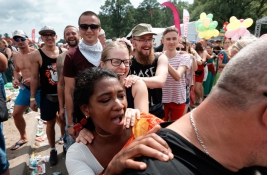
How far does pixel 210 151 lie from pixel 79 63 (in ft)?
6.44

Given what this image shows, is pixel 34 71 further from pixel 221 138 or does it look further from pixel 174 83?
pixel 221 138

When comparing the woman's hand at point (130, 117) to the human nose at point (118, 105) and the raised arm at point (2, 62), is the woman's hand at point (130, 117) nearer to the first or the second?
the human nose at point (118, 105)

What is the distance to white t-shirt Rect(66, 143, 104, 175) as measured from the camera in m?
1.26

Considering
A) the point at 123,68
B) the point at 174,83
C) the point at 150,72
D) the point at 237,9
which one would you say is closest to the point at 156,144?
the point at 123,68

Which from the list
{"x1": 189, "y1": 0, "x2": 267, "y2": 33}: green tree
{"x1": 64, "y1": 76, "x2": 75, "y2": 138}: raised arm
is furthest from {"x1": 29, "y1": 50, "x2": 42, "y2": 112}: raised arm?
{"x1": 189, "y1": 0, "x2": 267, "y2": 33}: green tree

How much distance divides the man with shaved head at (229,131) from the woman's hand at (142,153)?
0.06ft

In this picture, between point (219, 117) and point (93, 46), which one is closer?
point (219, 117)

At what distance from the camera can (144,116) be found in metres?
1.42

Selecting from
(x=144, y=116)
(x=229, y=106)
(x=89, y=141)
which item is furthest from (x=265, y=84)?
(x=89, y=141)

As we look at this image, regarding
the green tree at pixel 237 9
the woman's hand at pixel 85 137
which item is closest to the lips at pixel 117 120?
the woman's hand at pixel 85 137

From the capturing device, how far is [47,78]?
3.40m

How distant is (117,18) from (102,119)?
5562 centimetres

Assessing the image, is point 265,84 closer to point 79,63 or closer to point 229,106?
point 229,106

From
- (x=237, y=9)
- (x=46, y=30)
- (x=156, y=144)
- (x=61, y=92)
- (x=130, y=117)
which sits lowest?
(x=61, y=92)
